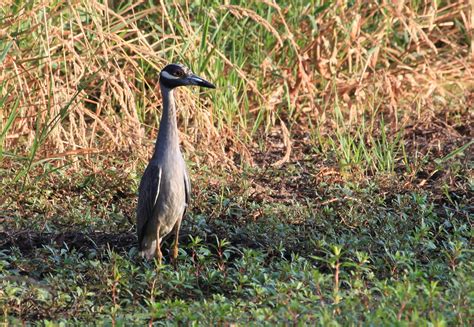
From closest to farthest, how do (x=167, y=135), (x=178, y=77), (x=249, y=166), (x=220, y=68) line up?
(x=167, y=135)
(x=178, y=77)
(x=249, y=166)
(x=220, y=68)

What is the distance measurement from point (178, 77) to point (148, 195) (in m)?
0.86

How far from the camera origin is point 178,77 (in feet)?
22.0

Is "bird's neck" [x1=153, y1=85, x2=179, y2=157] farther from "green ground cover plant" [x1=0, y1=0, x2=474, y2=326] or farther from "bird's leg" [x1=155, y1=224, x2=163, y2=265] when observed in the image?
"green ground cover plant" [x1=0, y1=0, x2=474, y2=326]

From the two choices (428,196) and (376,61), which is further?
(376,61)

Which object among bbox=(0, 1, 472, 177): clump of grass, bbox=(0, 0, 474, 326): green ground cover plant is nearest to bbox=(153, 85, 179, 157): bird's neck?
bbox=(0, 0, 474, 326): green ground cover plant

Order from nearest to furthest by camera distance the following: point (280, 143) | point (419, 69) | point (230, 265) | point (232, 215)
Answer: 1. point (230, 265)
2. point (232, 215)
3. point (280, 143)
4. point (419, 69)

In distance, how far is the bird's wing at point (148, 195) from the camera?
638 centimetres

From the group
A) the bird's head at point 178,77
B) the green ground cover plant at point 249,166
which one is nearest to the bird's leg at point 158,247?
the green ground cover plant at point 249,166

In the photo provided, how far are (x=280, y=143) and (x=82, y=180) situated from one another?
1.99 metres

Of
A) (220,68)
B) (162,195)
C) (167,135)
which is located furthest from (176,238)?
(220,68)

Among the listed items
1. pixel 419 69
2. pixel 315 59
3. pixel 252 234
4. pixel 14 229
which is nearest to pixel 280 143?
pixel 315 59

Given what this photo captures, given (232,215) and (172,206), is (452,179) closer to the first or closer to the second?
(232,215)

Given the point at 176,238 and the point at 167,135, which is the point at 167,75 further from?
the point at 176,238

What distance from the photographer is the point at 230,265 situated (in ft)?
20.6
